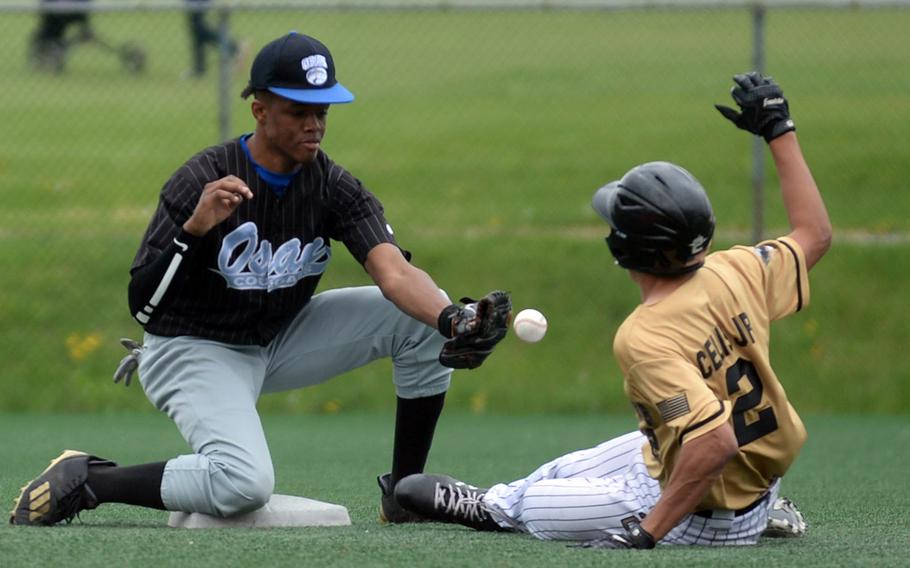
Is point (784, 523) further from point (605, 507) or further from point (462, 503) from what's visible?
point (462, 503)

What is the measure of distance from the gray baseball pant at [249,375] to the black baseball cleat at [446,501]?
0.46 m

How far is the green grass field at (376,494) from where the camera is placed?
373 centimetres

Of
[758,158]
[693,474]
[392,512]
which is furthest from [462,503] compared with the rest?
[758,158]

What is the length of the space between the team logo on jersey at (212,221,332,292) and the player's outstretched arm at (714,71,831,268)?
156cm

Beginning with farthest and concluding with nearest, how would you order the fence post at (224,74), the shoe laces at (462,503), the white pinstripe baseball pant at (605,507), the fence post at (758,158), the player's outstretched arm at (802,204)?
1. the fence post at (224,74)
2. the fence post at (758,158)
3. the shoe laces at (462,503)
4. the player's outstretched arm at (802,204)
5. the white pinstripe baseball pant at (605,507)

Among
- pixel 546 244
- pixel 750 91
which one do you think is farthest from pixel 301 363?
pixel 546 244

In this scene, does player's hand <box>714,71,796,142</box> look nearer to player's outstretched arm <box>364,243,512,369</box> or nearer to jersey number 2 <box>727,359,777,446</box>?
jersey number 2 <box>727,359,777,446</box>

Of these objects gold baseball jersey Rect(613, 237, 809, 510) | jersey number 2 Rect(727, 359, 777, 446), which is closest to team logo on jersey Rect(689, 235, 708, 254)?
gold baseball jersey Rect(613, 237, 809, 510)

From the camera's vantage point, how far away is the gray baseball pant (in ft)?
14.7

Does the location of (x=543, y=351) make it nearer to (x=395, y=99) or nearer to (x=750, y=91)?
(x=395, y=99)

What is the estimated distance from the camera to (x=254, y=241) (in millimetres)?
4836

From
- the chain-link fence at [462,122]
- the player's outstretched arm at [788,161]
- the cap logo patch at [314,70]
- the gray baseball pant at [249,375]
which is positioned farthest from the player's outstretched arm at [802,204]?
the chain-link fence at [462,122]

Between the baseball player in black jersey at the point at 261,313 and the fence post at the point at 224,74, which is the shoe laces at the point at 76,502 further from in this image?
the fence post at the point at 224,74

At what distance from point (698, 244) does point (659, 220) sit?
13cm
